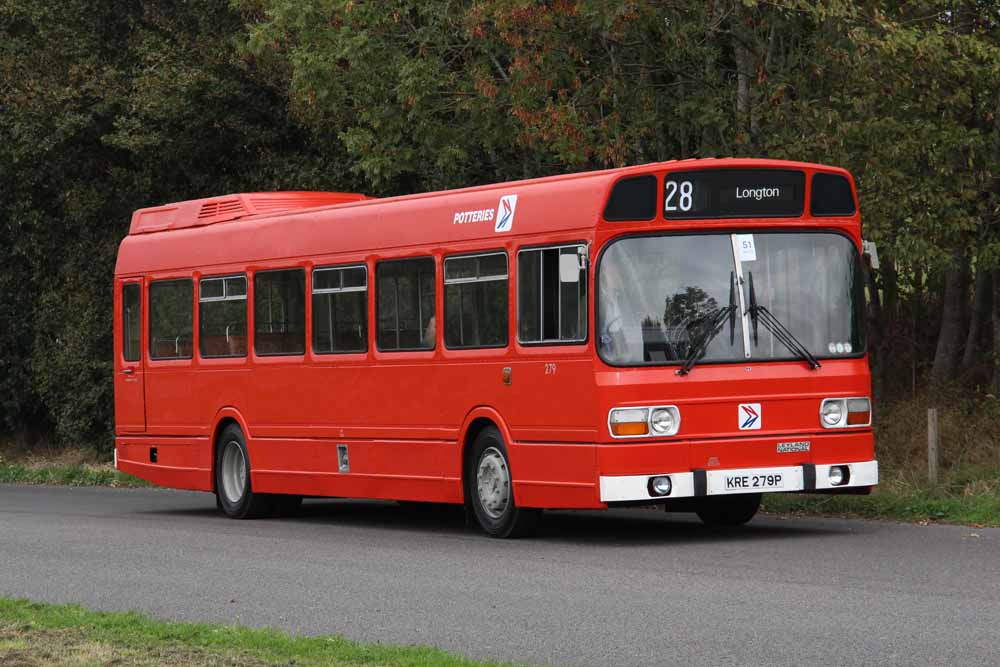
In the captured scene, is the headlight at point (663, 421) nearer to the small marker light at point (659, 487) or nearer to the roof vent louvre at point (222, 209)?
the small marker light at point (659, 487)

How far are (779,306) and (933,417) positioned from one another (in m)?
3.75

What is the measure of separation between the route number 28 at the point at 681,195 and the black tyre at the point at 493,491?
2.51m

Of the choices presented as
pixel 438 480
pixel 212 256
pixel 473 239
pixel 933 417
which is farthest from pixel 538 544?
pixel 212 256

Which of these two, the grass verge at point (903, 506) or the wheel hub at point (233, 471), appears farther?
the wheel hub at point (233, 471)

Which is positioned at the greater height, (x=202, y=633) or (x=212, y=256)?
(x=212, y=256)

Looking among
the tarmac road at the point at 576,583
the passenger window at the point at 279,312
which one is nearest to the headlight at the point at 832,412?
the tarmac road at the point at 576,583

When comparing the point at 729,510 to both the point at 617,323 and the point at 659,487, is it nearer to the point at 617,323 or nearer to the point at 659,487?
the point at 659,487

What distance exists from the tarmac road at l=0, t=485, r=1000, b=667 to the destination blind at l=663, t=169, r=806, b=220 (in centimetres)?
264

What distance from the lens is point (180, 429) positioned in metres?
22.1

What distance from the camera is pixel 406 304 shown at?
18.0 metres

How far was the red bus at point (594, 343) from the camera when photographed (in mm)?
15461

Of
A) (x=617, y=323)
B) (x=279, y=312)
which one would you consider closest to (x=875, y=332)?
(x=279, y=312)

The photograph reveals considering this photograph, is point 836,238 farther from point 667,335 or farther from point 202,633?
point 202,633

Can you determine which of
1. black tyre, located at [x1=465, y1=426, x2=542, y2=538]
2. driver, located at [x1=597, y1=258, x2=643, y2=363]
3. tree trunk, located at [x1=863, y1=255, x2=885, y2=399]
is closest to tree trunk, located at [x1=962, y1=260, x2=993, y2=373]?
tree trunk, located at [x1=863, y1=255, x2=885, y2=399]
